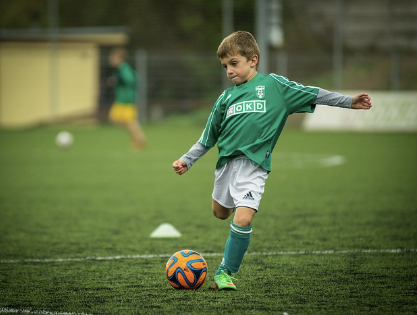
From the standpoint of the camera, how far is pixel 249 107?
198 inches

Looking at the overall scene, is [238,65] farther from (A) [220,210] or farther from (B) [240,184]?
(A) [220,210]

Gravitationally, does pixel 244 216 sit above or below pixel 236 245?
above

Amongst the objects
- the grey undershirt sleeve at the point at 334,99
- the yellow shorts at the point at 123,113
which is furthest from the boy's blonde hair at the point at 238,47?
the yellow shorts at the point at 123,113

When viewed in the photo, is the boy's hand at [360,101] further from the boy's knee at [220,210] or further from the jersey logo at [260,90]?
the boy's knee at [220,210]

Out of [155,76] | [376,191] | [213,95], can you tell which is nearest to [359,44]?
[213,95]

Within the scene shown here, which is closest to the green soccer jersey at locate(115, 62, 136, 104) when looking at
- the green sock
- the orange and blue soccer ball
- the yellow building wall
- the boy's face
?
the yellow building wall

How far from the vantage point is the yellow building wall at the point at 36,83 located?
29.9 m

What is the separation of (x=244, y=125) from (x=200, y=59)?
2485cm

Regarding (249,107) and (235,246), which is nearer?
(235,246)

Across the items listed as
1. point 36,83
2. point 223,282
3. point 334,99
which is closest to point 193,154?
point 223,282

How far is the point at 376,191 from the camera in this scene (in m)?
10.2

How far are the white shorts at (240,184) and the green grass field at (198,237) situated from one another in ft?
1.83

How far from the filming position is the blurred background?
91.3ft

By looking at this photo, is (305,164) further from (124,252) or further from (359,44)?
(359,44)
